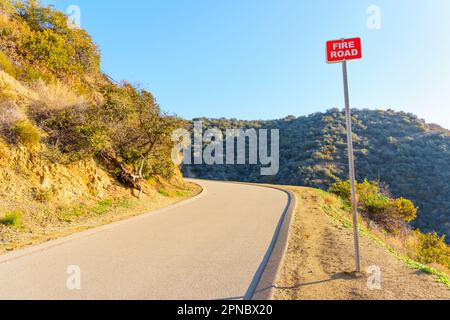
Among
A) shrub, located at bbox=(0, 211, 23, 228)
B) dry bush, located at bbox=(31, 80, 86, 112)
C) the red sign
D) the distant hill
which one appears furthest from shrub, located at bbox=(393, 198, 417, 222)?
shrub, located at bbox=(0, 211, 23, 228)

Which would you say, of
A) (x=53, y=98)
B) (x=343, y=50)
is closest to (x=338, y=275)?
(x=343, y=50)

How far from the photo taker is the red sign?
15.1 ft

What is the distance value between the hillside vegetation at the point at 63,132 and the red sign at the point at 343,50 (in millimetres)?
8011

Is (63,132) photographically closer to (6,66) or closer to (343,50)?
(6,66)

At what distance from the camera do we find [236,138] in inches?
1959

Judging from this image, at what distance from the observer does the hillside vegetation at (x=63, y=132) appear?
28.8 ft

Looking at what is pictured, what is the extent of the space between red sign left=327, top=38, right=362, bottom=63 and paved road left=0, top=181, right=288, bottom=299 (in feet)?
12.7

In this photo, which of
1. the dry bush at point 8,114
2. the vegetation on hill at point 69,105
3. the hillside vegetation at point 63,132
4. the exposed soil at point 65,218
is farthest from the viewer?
the vegetation on hill at point 69,105

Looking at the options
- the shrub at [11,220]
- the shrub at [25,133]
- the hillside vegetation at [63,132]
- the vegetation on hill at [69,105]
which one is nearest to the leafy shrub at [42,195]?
the hillside vegetation at [63,132]

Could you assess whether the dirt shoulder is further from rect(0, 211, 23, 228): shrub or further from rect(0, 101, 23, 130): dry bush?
rect(0, 101, 23, 130): dry bush

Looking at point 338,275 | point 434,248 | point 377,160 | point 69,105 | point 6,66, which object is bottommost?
point 434,248

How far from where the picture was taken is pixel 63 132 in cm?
1080

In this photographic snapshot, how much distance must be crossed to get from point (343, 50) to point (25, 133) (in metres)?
9.65

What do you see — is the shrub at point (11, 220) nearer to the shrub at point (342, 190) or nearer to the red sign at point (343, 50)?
the red sign at point (343, 50)
